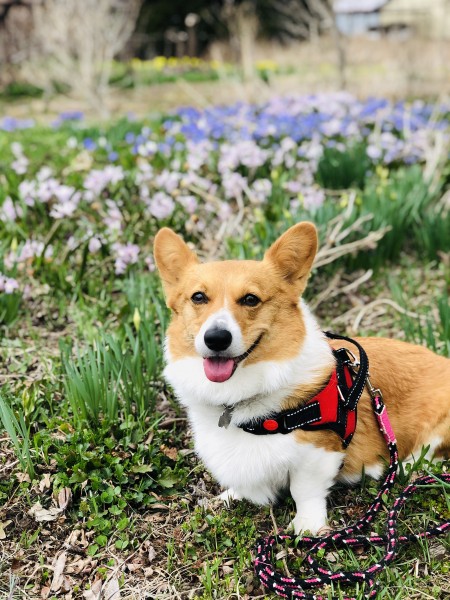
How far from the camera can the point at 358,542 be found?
7.20ft

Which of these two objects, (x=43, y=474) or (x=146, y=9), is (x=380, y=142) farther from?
(x=146, y=9)

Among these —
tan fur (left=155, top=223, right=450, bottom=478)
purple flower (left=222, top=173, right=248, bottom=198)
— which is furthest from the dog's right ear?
purple flower (left=222, top=173, right=248, bottom=198)

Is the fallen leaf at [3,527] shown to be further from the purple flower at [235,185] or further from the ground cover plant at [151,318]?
the purple flower at [235,185]

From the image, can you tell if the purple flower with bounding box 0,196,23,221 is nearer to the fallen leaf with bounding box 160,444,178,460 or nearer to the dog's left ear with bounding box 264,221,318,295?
the fallen leaf with bounding box 160,444,178,460

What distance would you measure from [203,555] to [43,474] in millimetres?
745

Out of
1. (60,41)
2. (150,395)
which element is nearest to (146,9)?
(60,41)

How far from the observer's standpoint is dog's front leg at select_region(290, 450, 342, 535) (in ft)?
7.41

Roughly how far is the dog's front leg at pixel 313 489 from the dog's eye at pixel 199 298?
685 mm

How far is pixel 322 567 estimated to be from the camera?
2191 mm

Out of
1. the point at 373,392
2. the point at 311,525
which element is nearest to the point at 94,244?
the point at 373,392

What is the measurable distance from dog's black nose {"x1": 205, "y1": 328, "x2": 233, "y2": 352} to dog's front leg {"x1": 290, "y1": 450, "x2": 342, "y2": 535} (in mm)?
565

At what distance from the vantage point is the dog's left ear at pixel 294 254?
2314 mm

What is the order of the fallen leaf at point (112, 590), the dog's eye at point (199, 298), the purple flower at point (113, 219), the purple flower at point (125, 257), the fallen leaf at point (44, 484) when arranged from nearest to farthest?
the fallen leaf at point (112, 590) < the dog's eye at point (199, 298) < the fallen leaf at point (44, 484) < the purple flower at point (125, 257) < the purple flower at point (113, 219)

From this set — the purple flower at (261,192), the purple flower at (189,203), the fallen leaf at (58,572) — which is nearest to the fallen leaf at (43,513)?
the fallen leaf at (58,572)
